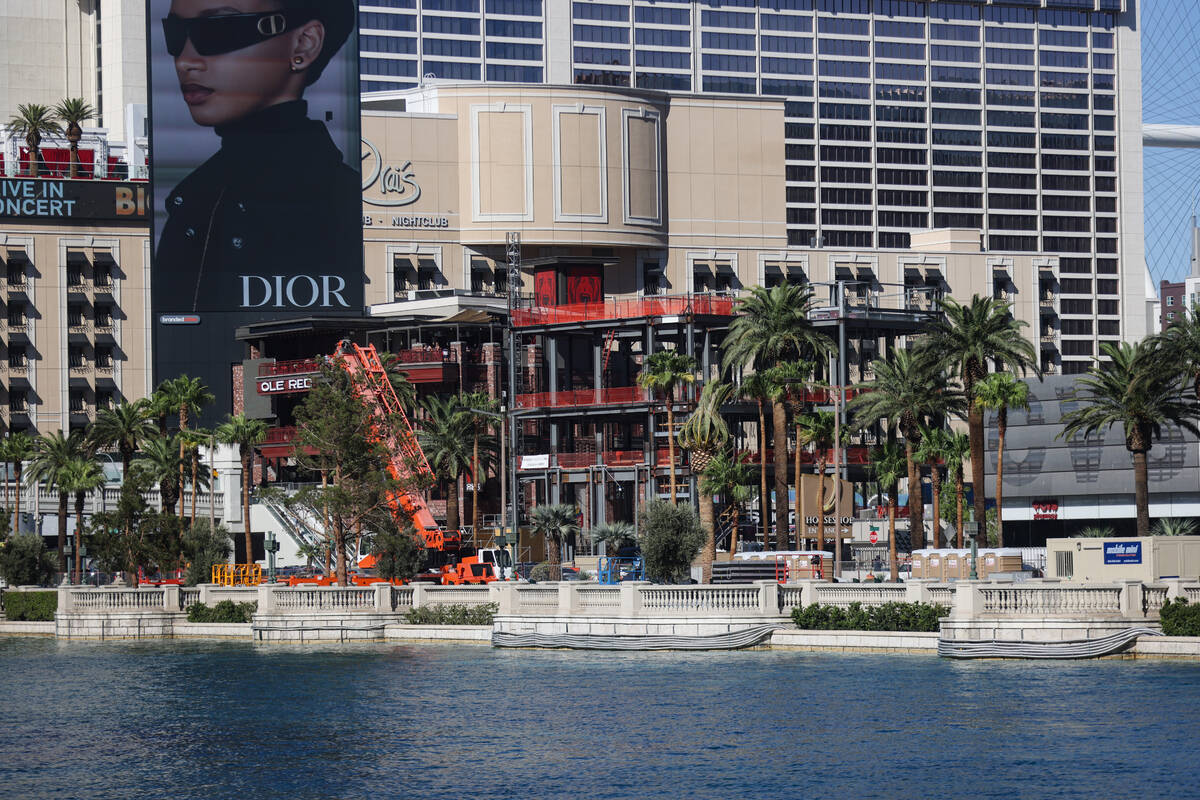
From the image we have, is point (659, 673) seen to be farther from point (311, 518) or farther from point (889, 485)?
point (311, 518)

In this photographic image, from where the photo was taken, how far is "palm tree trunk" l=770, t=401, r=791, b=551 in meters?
94.0

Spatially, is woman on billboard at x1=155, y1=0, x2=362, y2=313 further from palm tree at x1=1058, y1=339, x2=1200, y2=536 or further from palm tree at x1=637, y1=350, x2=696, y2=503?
palm tree at x1=1058, y1=339, x2=1200, y2=536

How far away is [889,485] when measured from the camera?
106625mm

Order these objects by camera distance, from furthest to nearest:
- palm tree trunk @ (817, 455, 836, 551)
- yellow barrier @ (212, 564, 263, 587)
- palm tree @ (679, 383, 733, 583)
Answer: palm tree trunk @ (817, 455, 836, 551), palm tree @ (679, 383, 733, 583), yellow barrier @ (212, 564, 263, 587)

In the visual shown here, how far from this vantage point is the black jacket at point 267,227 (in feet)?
547

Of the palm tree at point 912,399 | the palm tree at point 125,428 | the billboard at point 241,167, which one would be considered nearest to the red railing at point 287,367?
the billboard at point 241,167

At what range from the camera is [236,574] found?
97875mm

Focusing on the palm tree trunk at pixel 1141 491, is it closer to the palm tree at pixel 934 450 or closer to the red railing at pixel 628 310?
the palm tree at pixel 934 450

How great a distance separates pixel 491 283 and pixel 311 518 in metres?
66.1

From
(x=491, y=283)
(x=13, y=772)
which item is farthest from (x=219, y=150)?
(x=13, y=772)

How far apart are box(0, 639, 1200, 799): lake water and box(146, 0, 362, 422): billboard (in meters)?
102

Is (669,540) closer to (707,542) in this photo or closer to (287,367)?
(707,542)

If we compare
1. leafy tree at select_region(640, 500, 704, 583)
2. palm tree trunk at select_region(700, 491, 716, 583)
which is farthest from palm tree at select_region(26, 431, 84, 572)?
leafy tree at select_region(640, 500, 704, 583)

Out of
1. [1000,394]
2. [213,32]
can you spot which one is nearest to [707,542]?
[1000,394]
